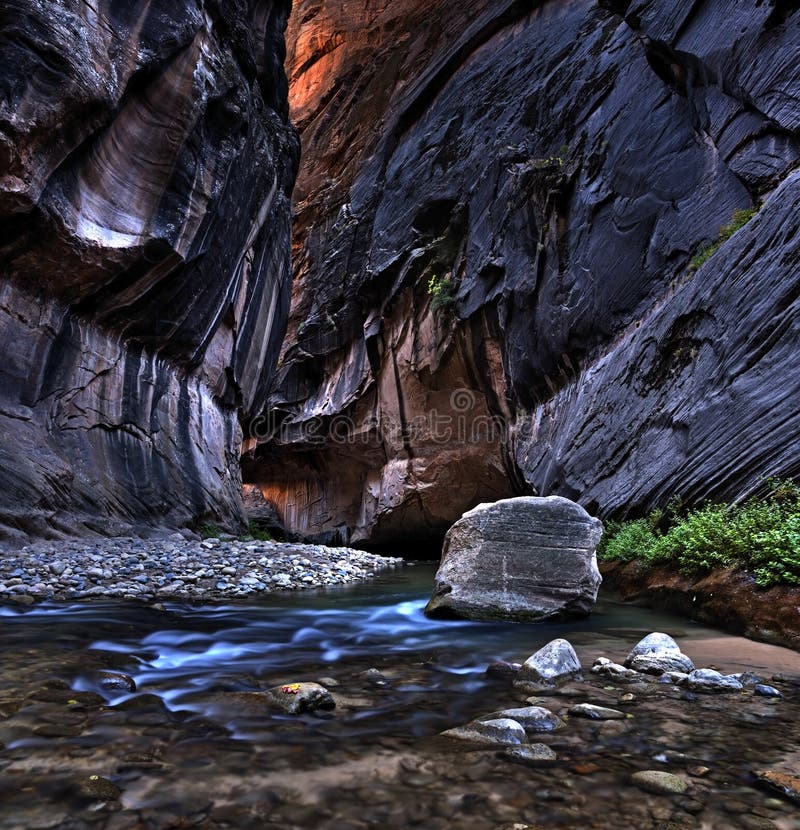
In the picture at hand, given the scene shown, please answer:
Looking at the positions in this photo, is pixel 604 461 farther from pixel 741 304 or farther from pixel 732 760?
pixel 732 760

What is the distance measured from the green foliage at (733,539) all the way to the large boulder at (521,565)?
1.25m

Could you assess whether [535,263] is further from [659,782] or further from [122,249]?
[659,782]

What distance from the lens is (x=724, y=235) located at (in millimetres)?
10328

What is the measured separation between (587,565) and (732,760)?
13.4 ft

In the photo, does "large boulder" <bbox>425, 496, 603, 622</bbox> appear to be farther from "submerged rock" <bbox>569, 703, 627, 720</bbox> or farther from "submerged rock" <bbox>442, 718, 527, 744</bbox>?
"submerged rock" <bbox>442, 718, 527, 744</bbox>

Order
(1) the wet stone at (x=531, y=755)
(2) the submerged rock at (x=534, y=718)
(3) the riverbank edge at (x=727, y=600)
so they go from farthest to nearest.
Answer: (3) the riverbank edge at (x=727, y=600), (2) the submerged rock at (x=534, y=718), (1) the wet stone at (x=531, y=755)

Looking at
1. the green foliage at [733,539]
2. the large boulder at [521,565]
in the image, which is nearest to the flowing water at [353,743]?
the green foliage at [733,539]

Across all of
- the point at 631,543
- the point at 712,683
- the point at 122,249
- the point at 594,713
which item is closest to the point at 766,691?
the point at 712,683

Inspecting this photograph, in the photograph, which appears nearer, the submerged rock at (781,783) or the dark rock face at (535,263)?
the submerged rock at (781,783)

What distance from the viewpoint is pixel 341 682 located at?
3.46 metres

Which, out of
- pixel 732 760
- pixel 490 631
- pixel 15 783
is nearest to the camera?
pixel 15 783

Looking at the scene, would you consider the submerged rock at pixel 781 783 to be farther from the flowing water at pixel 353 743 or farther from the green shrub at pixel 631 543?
the green shrub at pixel 631 543

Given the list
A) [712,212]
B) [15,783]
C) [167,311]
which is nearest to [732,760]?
[15,783]

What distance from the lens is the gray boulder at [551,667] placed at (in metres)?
3.33
